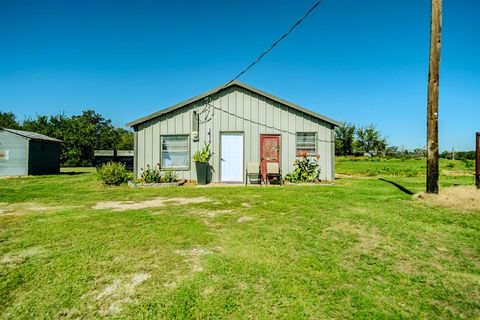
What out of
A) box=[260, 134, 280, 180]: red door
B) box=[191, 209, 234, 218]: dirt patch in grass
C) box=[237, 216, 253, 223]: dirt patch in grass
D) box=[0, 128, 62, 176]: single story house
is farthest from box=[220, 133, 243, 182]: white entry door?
box=[0, 128, 62, 176]: single story house

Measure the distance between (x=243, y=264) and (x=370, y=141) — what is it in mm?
43200

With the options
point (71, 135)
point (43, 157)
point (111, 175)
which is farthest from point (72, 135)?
point (111, 175)

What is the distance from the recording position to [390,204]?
19.8 ft

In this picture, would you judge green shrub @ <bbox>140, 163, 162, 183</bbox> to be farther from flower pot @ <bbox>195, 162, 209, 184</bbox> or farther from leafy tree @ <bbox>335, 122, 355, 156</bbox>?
leafy tree @ <bbox>335, 122, 355, 156</bbox>

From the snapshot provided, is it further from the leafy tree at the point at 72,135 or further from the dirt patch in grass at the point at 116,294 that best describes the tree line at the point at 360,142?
the dirt patch in grass at the point at 116,294

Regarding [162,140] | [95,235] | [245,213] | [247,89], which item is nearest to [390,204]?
[245,213]

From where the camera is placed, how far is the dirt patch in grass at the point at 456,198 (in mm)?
5555

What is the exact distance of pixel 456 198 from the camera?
19.9ft

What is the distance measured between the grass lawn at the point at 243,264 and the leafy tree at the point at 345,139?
37464 mm

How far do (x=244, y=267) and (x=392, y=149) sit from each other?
46.0 meters

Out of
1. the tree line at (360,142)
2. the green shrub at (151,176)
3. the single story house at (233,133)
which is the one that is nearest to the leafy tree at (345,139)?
the tree line at (360,142)

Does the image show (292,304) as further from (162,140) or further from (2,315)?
(162,140)

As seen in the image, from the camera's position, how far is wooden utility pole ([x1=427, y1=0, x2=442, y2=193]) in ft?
21.3

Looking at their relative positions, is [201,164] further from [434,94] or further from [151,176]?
[434,94]
